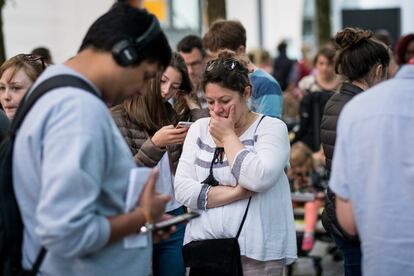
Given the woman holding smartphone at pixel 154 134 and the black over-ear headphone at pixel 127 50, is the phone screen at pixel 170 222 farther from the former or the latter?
the woman holding smartphone at pixel 154 134

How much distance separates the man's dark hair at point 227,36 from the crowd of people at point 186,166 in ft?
5.02

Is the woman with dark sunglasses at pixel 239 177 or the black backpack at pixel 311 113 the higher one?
the woman with dark sunglasses at pixel 239 177

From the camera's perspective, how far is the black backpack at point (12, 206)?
2697mm

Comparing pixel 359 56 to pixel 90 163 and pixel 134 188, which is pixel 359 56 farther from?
pixel 90 163

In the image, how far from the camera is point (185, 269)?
445cm

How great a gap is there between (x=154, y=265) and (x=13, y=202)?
1.82 m

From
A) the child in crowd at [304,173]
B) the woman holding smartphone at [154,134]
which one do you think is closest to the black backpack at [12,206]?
the woman holding smartphone at [154,134]

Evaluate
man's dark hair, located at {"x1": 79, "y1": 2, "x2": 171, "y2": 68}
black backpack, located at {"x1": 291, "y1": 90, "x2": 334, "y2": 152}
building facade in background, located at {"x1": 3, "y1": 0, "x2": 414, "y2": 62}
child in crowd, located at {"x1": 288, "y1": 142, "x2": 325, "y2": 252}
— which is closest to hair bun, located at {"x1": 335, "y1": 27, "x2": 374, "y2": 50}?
man's dark hair, located at {"x1": 79, "y1": 2, "x2": 171, "y2": 68}

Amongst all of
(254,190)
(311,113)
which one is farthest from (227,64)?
(311,113)

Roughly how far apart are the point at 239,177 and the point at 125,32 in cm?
128

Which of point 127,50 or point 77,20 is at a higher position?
point 127,50

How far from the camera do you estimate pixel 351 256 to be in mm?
4066

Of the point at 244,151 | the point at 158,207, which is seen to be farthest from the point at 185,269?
the point at 158,207

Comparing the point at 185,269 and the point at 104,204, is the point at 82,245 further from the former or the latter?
the point at 185,269
